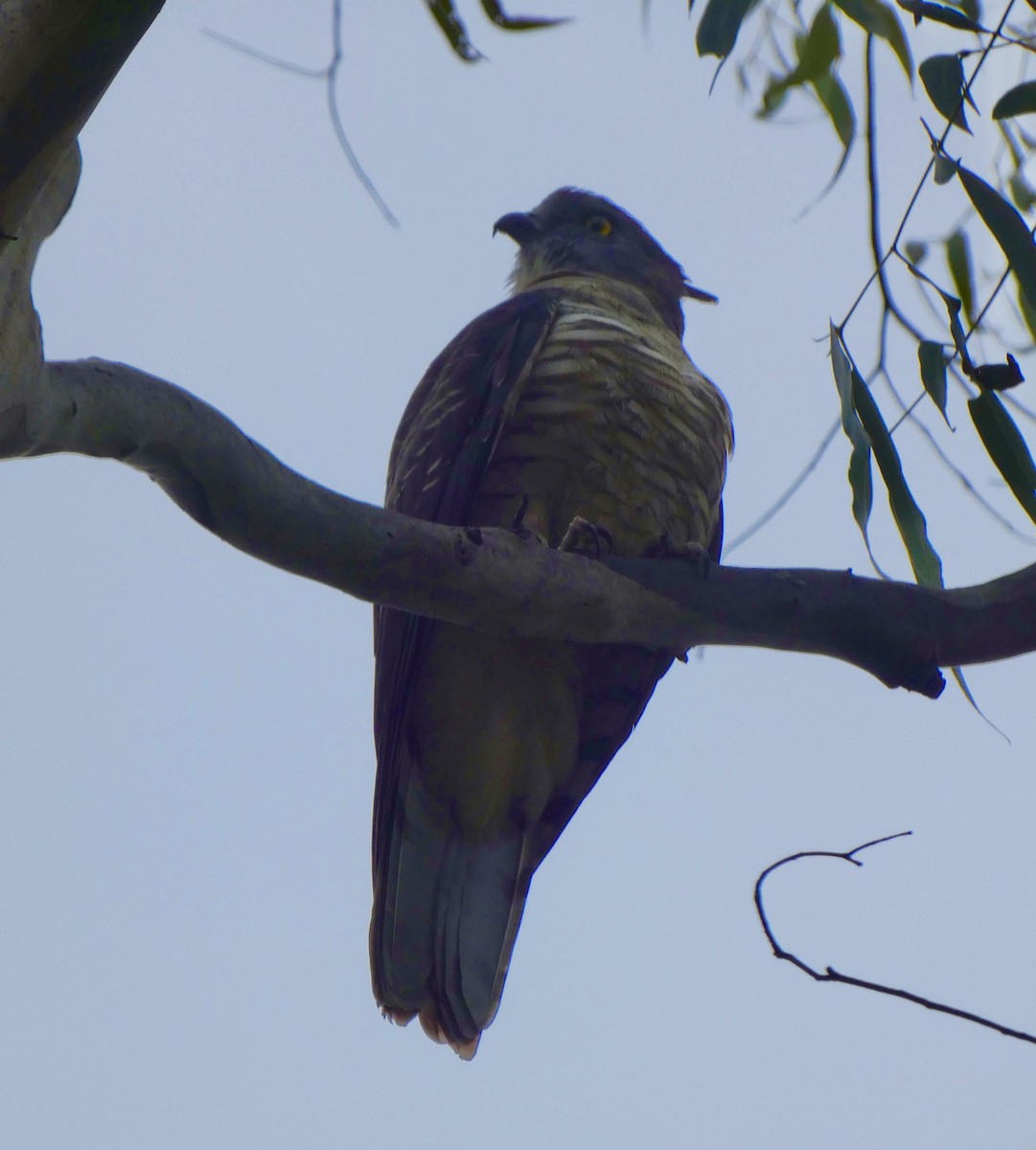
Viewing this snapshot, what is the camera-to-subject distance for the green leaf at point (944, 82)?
2395mm

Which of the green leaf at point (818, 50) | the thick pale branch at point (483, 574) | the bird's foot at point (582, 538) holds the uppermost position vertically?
the green leaf at point (818, 50)

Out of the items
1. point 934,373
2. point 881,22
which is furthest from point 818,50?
point 934,373

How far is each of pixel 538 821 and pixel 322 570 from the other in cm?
142

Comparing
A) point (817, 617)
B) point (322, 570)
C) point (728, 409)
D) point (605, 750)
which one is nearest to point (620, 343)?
point (728, 409)

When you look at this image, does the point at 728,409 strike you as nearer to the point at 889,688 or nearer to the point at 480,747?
the point at 480,747

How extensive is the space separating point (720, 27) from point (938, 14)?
39cm

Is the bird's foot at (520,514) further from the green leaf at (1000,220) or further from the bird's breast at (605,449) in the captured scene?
the green leaf at (1000,220)

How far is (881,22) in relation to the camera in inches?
97.0

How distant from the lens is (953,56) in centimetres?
240

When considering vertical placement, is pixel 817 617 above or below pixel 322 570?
above

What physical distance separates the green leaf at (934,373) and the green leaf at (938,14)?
57 centimetres

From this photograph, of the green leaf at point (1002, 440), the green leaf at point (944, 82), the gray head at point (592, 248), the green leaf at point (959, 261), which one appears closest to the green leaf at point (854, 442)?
the green leaf at point (1002, 440)

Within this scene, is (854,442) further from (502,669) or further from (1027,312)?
(502,669)

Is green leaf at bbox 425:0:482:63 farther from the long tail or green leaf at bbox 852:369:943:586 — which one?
the long tail
